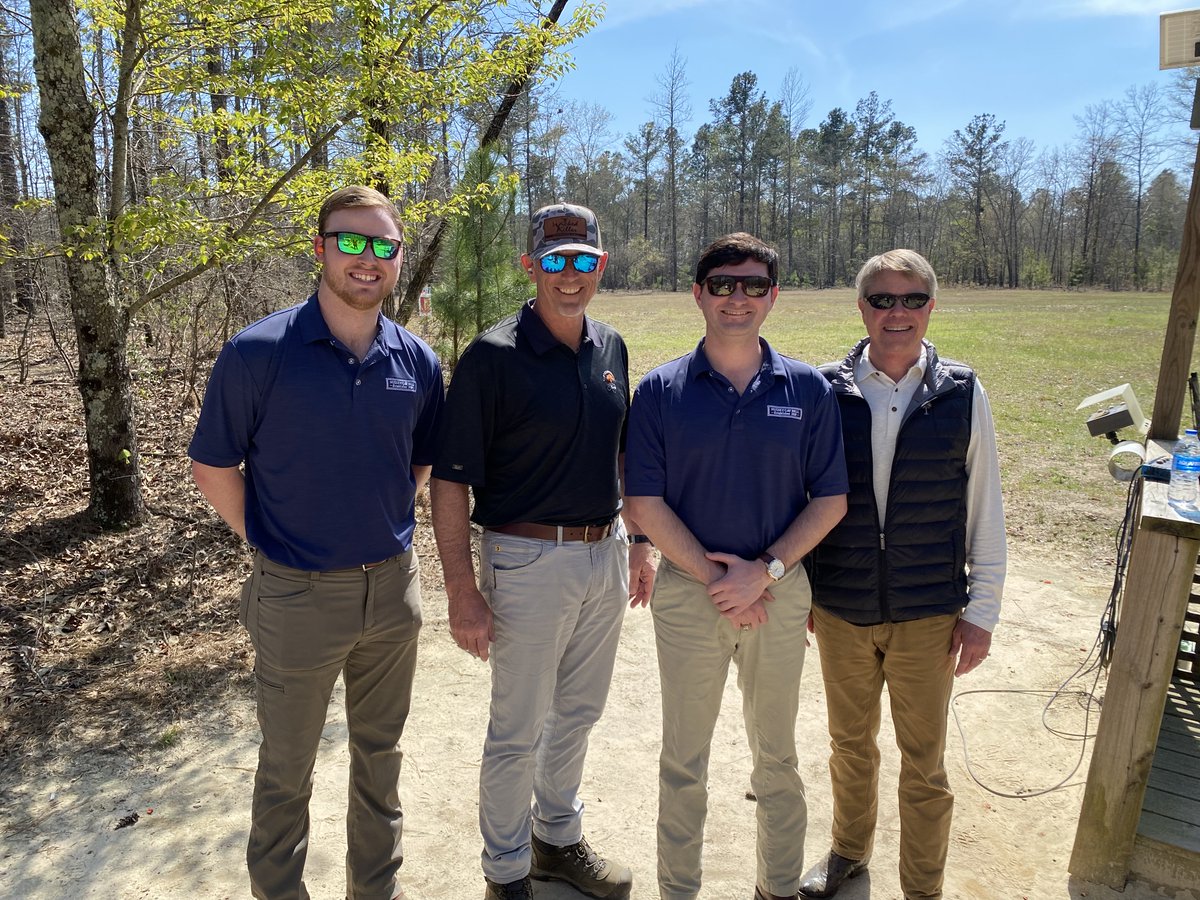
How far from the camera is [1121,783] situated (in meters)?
2.72

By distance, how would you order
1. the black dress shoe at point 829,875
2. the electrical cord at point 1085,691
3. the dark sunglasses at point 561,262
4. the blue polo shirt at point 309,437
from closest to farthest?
the blue polo shirt at point 309,437 → the dark sunglasses at point 561,262 → the black dress shoe at point 829,875 → the electrical cord at point 1085,691

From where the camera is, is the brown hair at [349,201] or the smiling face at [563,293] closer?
the brown hair at [349,201]

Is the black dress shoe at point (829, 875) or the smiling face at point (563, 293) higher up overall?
the smiling face at point (563, 293)

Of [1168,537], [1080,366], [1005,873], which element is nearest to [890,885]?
[1005,873]

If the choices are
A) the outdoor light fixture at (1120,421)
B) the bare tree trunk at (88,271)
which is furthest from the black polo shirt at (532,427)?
the bare tree trunk at (88,271)

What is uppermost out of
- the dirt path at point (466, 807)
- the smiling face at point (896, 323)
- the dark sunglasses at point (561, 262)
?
the dark sunglasses at point (561, 262)

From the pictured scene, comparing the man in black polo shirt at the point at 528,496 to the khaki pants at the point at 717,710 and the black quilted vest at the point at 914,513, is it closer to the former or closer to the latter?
the khaki pants at the point at 717,710

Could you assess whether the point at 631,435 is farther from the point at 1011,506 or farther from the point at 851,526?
the point at 1011,506

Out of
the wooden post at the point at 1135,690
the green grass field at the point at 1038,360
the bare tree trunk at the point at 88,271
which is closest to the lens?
the wooden post at the point at 1135,690

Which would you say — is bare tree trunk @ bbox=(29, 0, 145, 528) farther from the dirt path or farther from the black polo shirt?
the black polo shirt

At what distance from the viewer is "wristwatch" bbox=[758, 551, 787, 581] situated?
231 cm

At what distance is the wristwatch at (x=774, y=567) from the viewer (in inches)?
91.0

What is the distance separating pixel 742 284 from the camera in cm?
231

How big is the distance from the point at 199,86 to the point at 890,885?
586 centimetres
